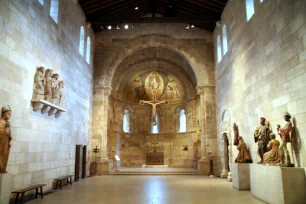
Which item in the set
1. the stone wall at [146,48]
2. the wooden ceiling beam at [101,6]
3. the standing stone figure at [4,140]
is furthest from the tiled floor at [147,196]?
the wooden ceiling beam at [101,6]

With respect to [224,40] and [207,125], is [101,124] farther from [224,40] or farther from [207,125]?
[224,40]

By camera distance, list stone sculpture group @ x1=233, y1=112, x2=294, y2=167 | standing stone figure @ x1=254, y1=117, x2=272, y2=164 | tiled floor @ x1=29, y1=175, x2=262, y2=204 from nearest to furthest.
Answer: stone sculpture group @ x1=233, y1=112, x2=294, y2=167 → tiled floor @ x1=29, y1=175, x2=262, y2=204 → standing stone figure @ x1=254, y1=117, x2=272, y2=164

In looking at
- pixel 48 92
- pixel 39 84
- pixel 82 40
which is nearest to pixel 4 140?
→ pixel 39 84

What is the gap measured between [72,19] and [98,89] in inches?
193

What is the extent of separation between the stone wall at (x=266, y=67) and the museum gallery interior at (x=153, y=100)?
47 millimetres

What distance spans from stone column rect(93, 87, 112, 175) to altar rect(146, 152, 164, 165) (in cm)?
575

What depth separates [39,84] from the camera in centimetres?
860

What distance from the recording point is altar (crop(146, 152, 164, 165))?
20.9 meters

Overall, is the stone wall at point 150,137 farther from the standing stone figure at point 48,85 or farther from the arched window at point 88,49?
the standing stone figure at point 48,85

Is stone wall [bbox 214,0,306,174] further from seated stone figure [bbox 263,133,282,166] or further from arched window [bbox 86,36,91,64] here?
arched window [bbox 86,36,91,64]

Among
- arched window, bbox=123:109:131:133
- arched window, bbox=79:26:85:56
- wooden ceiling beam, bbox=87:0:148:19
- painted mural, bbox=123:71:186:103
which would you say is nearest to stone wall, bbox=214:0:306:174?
wooden ceiling beam, bbox=87:0:148:19

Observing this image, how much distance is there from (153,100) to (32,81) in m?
11.9

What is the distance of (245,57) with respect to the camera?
10773 mm

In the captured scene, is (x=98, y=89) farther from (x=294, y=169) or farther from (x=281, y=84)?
(x=294, y=169)
